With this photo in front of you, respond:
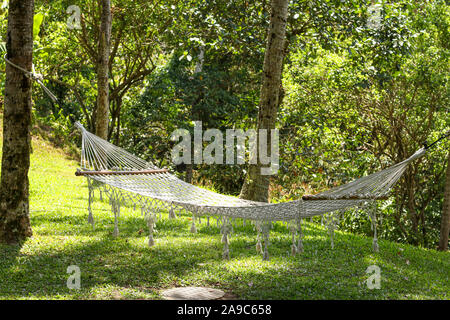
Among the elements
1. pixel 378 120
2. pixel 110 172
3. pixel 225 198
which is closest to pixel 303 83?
pixel 378 120

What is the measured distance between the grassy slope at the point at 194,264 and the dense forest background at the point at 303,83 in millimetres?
1468

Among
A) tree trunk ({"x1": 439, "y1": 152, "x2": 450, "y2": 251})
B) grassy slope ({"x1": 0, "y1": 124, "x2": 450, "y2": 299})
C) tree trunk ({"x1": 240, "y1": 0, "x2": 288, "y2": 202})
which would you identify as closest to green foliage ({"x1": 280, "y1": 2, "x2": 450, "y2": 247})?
tree trunk ({"x1": 439, "y1": 152, "x2": 450, "y2": 251})

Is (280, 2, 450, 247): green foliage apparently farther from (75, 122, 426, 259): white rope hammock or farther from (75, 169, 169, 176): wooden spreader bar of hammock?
(75, 122, 426, 259): white rope hammock

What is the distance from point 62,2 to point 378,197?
5661 millimetres

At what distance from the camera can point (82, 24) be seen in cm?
750

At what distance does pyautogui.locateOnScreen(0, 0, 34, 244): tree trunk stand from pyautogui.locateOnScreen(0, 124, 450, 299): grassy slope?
280mm

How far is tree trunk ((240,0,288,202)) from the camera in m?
4.54

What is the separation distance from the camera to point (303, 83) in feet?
22.0

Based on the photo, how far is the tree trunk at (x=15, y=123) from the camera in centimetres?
365

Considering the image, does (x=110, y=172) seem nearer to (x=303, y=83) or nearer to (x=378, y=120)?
(x=303, y=83)

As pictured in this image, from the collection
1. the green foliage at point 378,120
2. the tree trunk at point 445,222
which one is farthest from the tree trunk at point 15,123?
the tree trunk at point 445,222
